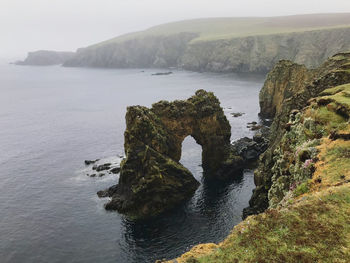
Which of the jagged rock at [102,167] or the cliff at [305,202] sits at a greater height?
the cliff at [305,202]

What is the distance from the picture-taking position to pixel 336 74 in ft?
189

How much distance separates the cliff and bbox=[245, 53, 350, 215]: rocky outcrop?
1.53 ft

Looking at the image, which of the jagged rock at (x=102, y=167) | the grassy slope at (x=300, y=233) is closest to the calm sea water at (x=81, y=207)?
the jagged rock at (x=102, y=167)

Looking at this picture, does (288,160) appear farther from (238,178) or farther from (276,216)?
(238,178)

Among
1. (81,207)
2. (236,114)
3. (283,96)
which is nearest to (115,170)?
(81,207)

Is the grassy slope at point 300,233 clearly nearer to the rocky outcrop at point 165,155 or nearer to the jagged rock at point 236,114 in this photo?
the rocky outcrop at point 165,155

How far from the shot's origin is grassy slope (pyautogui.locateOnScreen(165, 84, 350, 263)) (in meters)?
21.7

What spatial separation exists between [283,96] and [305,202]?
92.9 meters

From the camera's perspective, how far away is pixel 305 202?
26.0m

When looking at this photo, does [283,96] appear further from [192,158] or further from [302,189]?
[302,189]

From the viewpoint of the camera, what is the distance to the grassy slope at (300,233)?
21.7m

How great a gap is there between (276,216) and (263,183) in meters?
27.9

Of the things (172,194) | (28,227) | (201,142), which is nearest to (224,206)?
(172,194)

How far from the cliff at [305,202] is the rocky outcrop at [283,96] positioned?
0.47 metres
